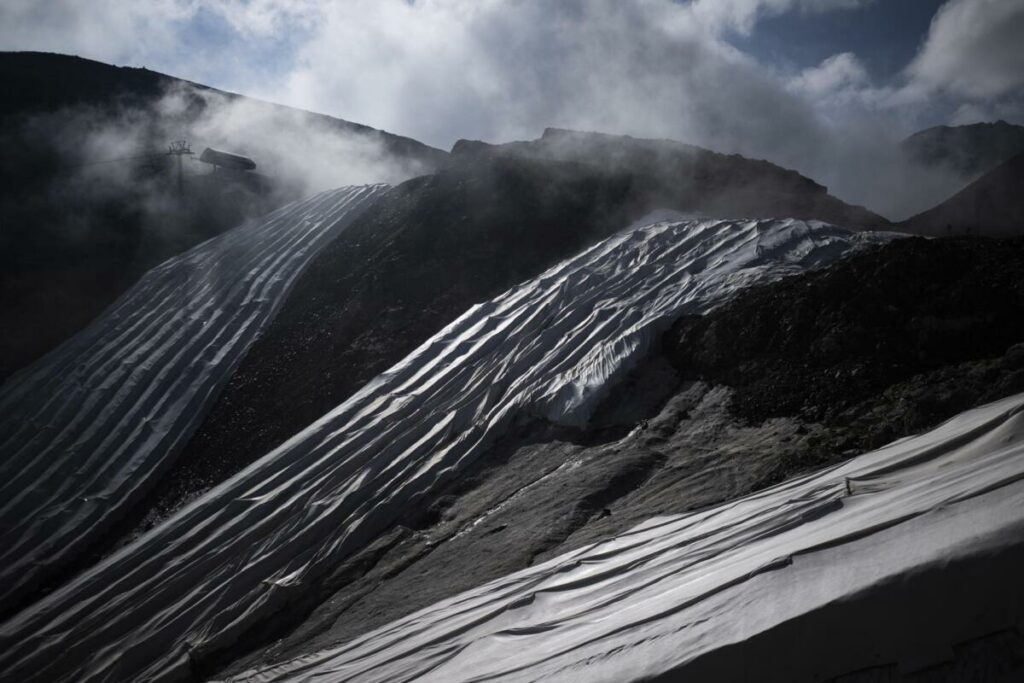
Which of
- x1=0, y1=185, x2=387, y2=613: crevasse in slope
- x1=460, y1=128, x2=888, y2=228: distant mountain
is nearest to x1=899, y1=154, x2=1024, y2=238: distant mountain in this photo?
x1=460, y1=128, x2=888, y2=228: distant mountain

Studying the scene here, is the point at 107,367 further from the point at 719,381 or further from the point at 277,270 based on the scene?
the point at 719,381

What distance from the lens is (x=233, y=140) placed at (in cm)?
2198

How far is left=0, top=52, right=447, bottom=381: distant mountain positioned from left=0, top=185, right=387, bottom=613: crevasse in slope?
3.55 feet

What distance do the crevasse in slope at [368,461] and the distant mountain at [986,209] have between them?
4.23 m

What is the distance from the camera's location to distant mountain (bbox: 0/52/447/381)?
13539 mm

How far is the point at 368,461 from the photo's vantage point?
7375mm

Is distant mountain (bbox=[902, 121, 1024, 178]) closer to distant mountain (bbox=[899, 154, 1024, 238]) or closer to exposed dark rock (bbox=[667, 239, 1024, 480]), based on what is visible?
distant mountain (bbox=[899, 154, 1024, 238])

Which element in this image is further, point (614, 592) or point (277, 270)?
point (277, 270)

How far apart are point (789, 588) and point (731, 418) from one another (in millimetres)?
3547

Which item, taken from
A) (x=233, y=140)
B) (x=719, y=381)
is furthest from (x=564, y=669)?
(x=233, y=140)

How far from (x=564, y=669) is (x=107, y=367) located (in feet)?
31.6

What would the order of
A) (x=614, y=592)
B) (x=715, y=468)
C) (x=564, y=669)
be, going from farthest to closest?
(x=715, y=468), (x=614, y=592), (x=564, y=669)

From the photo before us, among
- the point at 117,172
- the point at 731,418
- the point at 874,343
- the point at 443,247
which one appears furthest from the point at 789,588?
the point at 117,172

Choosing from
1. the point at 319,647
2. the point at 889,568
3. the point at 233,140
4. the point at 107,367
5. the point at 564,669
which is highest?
the point at 233,140
